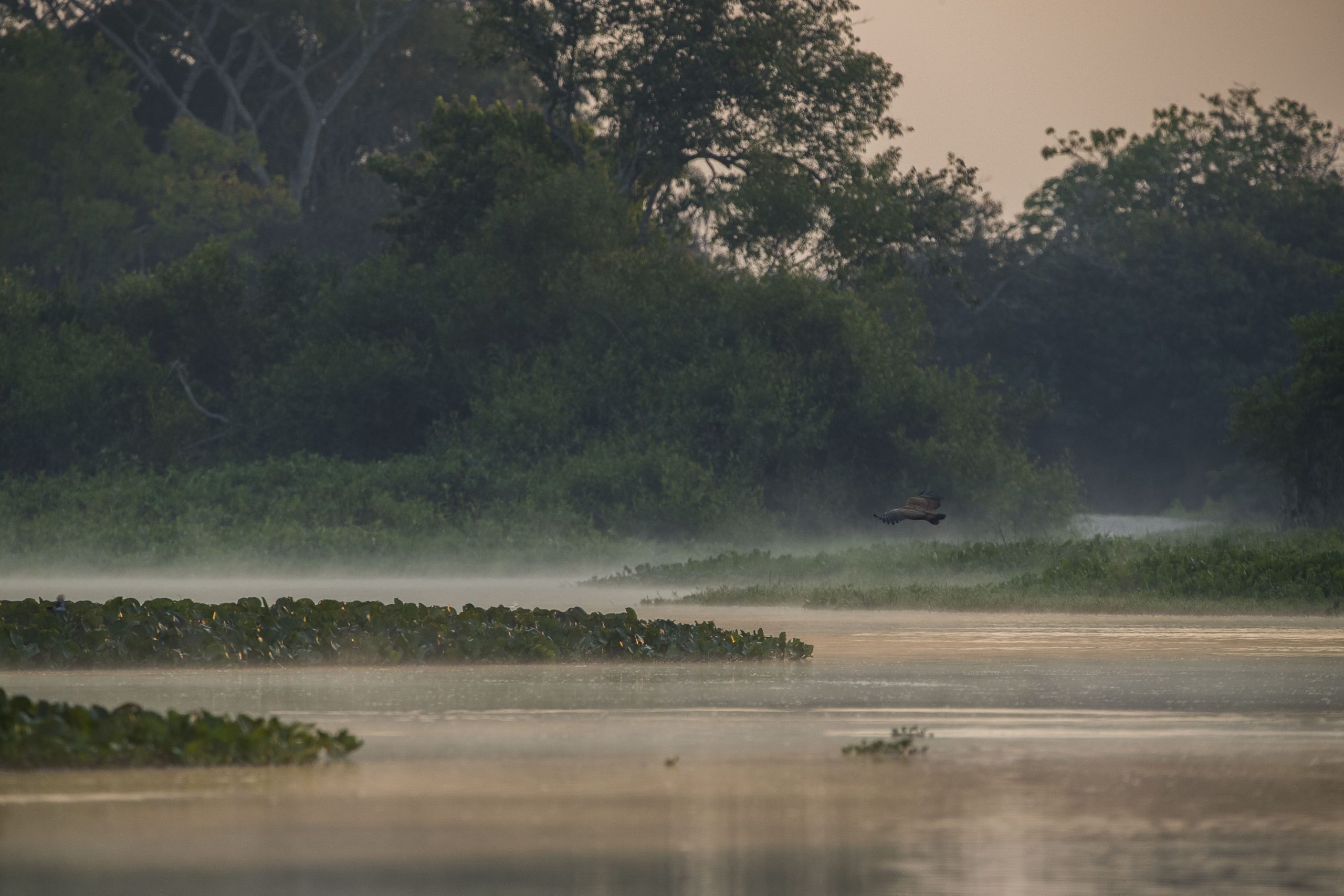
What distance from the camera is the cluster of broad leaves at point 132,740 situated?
11656 millimetres

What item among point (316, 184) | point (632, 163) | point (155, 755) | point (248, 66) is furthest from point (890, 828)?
point (316, 184)

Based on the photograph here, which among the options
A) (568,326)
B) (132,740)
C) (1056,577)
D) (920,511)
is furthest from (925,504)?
(568,326)

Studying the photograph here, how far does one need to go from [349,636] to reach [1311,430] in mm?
23968

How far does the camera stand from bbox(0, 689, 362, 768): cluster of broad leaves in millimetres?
11656

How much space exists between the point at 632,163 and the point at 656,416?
22.8 ft

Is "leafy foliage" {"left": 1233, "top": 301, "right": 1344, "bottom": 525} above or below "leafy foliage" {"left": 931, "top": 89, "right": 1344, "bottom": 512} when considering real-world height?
below

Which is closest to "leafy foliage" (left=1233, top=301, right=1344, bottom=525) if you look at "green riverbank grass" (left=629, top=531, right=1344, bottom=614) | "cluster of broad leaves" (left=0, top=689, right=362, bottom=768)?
"green riverbank grass" (left=629, top=531, right=1344, bottom=614)

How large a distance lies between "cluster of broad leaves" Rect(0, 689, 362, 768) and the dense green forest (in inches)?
1181

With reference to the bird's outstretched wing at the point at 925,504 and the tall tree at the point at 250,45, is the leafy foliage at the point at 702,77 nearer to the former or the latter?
the tall tree at the point at 250,45

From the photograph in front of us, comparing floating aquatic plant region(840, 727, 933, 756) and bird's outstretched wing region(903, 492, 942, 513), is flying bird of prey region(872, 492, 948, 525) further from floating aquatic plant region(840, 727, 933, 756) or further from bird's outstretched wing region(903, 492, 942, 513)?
floating aquatic plant region(840, 727, 933, 756)

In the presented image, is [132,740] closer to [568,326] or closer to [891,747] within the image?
[891,747]

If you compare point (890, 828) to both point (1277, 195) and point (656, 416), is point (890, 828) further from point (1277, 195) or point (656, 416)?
point (1277, 195)

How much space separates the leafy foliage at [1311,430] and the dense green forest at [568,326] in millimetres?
75

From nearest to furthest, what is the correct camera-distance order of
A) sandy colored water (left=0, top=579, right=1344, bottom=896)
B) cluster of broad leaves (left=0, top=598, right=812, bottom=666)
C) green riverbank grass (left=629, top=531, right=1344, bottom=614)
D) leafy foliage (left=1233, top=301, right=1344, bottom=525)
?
sandy colored water (left=0, top=579, right=1344, bottom=896), cluster of broad leaves (left=0, top=598, right=812, bottom=666), green riverbank grass (left=629, top=531, right=1344, bottom=614), leafy foliage (left=1233, top=301, right=1344, bottom=525)
